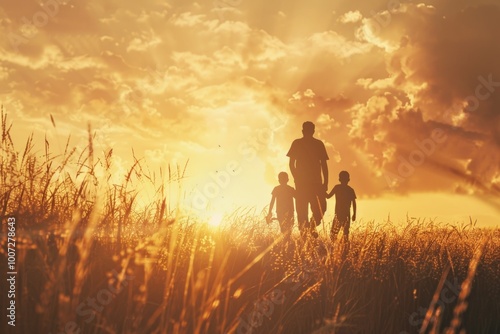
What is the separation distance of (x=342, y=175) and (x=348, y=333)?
700 centimetres

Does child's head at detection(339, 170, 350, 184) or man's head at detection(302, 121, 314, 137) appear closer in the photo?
man's head at detection(302, 121, 314, 137)

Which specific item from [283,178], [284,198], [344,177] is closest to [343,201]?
[344,177]

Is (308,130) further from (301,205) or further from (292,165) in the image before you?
(301,205)

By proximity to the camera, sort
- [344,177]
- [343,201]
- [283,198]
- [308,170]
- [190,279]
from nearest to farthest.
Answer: [190,279]
[308,170]
[343,201]
[344,177]
[283,198]

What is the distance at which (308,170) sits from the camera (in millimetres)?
9820

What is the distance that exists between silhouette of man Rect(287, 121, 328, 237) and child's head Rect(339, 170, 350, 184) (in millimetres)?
1034

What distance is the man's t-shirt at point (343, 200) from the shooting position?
415 inches

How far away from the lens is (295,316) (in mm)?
4125

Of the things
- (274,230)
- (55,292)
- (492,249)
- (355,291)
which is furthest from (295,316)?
(274,230)

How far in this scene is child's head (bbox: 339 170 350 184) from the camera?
10844 millimetres

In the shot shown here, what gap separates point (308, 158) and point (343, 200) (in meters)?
1.36

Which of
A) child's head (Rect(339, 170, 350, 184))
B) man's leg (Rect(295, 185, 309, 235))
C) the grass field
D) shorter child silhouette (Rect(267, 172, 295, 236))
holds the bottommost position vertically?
the grass field

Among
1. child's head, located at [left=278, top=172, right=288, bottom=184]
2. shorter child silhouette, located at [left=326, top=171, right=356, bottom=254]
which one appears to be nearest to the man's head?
shorter child silhouette, located at [left=326, top=171, right=356, bottom=254]

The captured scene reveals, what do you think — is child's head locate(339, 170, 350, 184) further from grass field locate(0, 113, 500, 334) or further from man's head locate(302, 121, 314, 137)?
grass field locate(0, 113, 500, 334)
